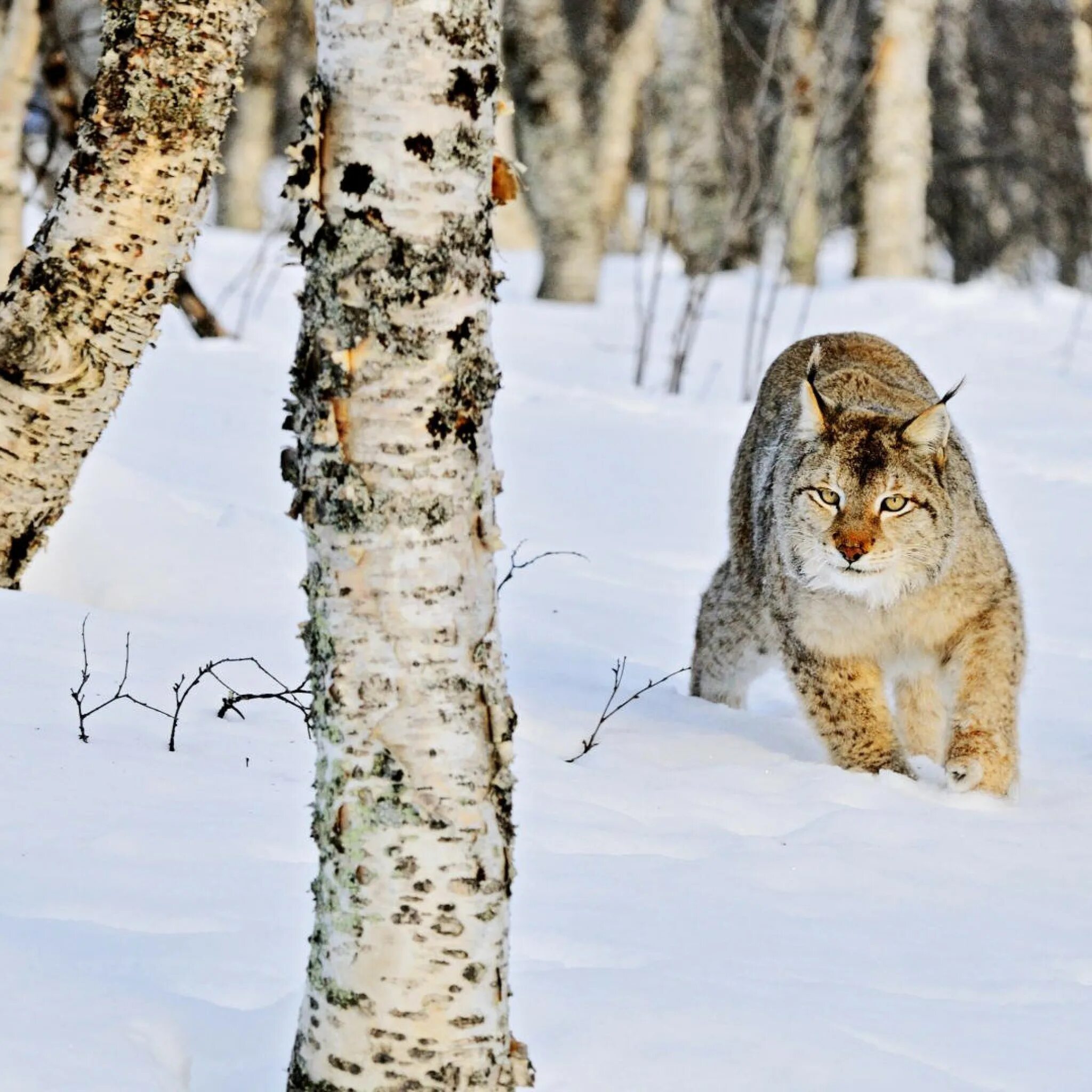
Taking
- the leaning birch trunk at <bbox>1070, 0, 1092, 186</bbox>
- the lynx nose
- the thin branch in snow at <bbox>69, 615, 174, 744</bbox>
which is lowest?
the thin branch in snow at <bbox>69, 615, 174, 744</bbox>

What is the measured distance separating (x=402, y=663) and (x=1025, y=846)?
2.02 metres

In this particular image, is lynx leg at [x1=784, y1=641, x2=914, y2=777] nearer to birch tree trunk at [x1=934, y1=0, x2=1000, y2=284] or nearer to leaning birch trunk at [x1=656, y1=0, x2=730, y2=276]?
leaning birch trunk at [x1=656, y1=0, x2=730, y2=276]

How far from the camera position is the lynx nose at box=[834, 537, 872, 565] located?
156 inches

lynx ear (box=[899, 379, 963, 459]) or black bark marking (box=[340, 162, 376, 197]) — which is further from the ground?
black bark marking (box=[340, 162, 376, 197])

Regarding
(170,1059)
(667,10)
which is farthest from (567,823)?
(667,10)

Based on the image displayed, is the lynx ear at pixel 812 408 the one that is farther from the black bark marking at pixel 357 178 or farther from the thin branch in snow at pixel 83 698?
the black bark marking at pixel 357 178

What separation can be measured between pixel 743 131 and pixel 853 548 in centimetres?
1631

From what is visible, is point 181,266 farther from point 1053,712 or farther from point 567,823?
point 1053,712

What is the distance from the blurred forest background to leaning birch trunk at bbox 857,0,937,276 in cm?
2

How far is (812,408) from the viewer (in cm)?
414

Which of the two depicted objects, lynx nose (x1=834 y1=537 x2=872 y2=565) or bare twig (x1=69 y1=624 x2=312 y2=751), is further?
lynx nose (x1=834 y1=537 x2=872 y2=565)

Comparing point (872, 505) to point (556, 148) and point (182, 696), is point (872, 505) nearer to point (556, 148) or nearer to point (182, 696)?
point (182, 696)

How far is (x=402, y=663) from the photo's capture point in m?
1.92

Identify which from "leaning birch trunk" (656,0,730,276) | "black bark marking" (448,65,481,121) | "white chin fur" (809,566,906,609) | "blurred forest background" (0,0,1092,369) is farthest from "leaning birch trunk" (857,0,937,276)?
"black bark marking" (448,65,481,121)
